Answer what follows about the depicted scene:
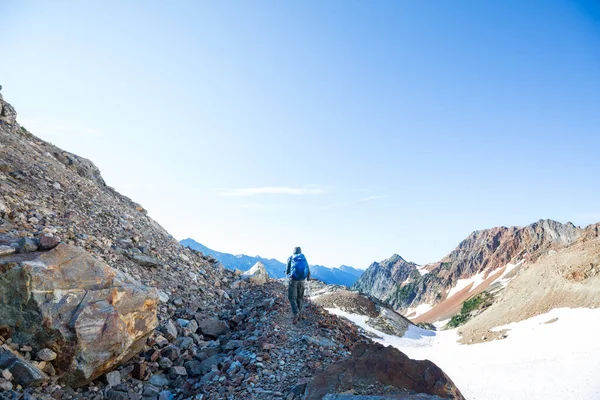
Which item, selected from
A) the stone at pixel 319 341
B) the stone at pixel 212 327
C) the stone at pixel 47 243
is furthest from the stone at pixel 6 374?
the stone at pixel 319 341

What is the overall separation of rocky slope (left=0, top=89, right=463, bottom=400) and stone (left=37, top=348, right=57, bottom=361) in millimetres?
21

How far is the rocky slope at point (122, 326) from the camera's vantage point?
8.04 meters

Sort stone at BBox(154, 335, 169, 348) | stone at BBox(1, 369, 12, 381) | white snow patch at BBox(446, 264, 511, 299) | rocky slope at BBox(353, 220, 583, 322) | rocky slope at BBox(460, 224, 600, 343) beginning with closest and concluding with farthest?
1. stone at BBox(1, 369, 12, 381)
2. stone at BBox(154, 335, 169, 348)
3. rocky slope at BBox(460, 224, 600, 343)
4. rocky slope at BBox(353, 220, 583, 322)
5. white snow patch at BBox(446, 264, 511, 299)

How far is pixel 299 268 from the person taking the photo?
43.5 feet

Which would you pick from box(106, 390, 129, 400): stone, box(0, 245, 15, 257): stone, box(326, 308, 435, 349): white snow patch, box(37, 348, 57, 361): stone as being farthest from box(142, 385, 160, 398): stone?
box(326, 308, 435, 349): white snow patch

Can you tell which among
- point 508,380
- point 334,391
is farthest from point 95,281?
point 508,380

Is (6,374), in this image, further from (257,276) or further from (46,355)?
(257,276)

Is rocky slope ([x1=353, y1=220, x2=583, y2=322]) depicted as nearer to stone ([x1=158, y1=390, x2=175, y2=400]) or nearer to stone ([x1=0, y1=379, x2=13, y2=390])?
→ stone ([x1=158, y1=390, x2=175, y2=400])

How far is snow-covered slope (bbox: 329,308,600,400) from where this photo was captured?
680 inches

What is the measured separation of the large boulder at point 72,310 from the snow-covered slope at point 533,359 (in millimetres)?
16054

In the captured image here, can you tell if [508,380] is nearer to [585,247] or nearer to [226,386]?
[226,386]

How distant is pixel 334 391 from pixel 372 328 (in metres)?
37.2

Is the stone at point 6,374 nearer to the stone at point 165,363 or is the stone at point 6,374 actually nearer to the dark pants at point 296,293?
the stone at point 165,363

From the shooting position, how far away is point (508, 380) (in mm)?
19188
